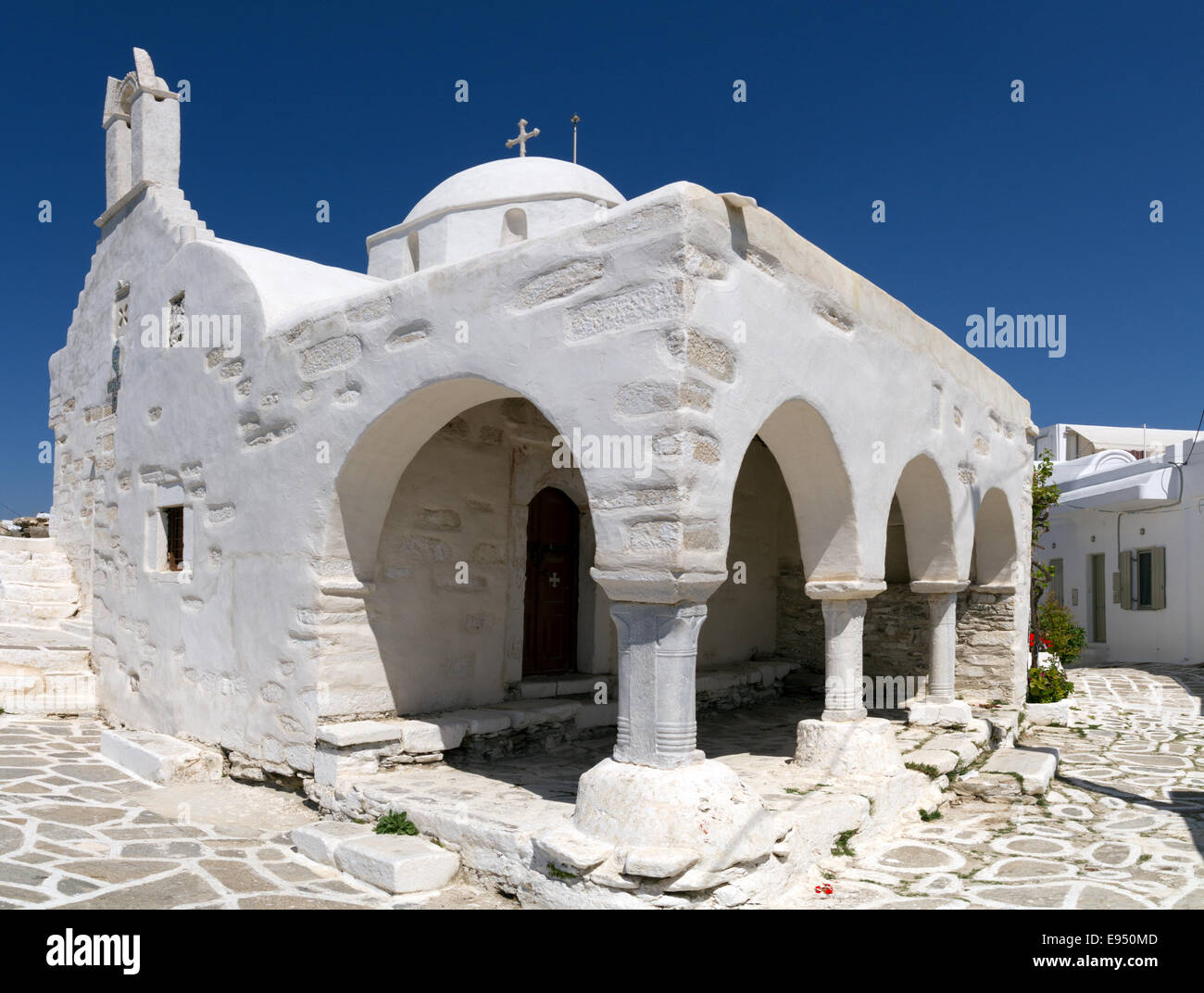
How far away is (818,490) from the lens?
5.63m

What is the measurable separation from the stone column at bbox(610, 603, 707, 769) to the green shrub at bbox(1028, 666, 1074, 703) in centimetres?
678

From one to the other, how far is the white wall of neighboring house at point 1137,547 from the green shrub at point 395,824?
13237 millimetres

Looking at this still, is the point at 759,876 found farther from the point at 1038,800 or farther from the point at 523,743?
the point at 1038,800

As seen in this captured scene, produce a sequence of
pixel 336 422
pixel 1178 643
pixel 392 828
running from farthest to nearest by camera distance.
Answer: pixel 1178 643 < pixel 336 422 < pixel 392 828

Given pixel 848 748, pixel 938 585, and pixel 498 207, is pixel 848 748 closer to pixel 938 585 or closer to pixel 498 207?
pixel 938 585

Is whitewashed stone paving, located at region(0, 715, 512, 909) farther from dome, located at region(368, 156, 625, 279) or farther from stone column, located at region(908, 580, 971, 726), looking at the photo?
dome, located at region(368, 156, 625, 279)

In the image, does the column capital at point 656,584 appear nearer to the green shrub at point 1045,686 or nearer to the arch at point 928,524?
the arch at point 928,524

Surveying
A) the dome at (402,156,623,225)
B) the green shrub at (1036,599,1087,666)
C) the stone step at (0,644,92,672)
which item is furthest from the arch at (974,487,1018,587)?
the stone step at (0,644,92,672)

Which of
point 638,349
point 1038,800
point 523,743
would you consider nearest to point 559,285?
point 638,349

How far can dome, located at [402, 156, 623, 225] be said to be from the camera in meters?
8.47

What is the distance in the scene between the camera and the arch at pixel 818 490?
5.38 metres

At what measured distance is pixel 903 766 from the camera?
19.4ft

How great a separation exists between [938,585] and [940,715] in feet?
3.18
